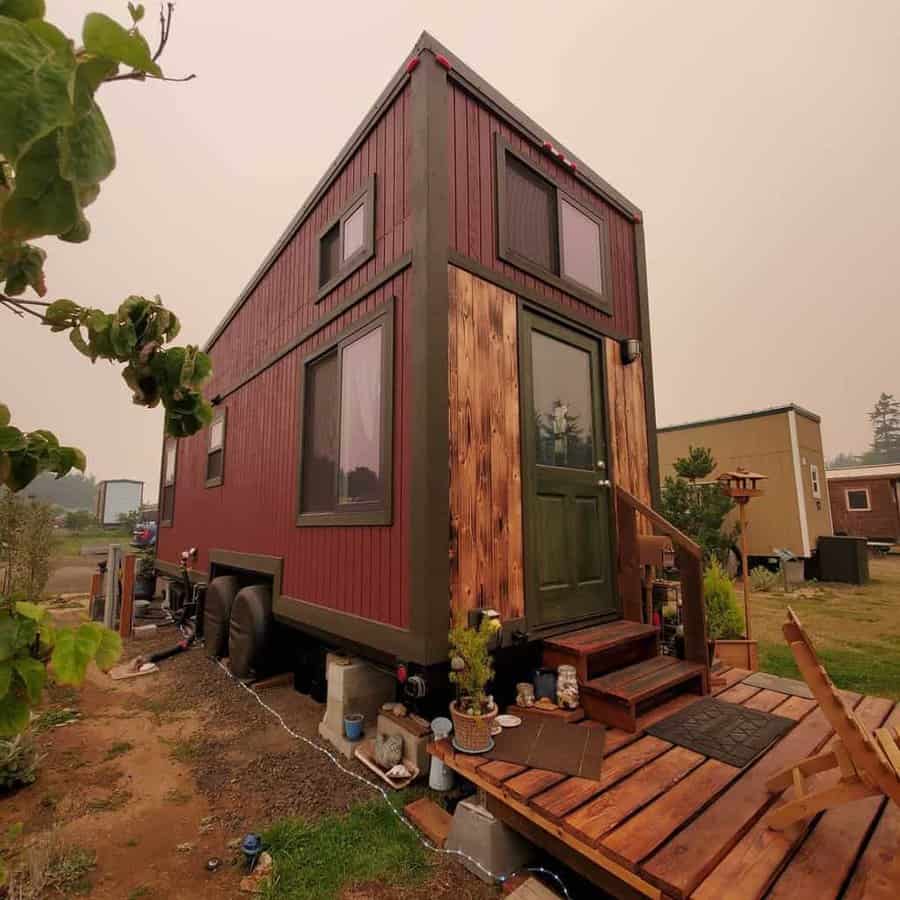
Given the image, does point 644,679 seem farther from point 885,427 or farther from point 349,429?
point 885,427

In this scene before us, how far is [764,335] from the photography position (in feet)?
78.3

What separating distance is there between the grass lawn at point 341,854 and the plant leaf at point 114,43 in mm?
3194

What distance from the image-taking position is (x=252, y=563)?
234 inches

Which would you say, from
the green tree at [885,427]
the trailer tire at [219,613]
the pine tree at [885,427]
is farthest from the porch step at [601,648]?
the pine tree at [885,427]

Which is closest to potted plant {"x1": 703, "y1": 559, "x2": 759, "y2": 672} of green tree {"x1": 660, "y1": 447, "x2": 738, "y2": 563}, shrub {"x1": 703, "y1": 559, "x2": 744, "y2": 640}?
shrub {"x1": 703, "y1": 559, "x2": 744, "y2": 640}

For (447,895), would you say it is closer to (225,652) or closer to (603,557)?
(603,557)

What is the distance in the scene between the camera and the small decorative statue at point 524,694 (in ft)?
11.3

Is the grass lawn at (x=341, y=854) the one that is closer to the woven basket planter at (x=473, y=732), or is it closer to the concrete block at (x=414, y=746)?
the concrete block at (x=414, y=746)

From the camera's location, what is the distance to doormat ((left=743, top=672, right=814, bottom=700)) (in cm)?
382

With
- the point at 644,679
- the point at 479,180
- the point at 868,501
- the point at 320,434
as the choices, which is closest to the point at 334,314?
the point at 320,434

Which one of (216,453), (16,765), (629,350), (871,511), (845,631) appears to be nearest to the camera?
(16,765)

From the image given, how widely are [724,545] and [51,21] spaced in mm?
14601

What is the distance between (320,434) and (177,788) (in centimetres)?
312

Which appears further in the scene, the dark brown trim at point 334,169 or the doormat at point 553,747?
the dark brown trim at point 334,169
